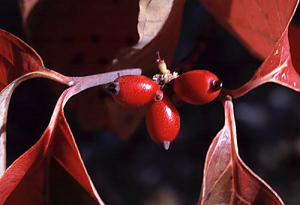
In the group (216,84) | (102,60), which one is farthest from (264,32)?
(102,60)

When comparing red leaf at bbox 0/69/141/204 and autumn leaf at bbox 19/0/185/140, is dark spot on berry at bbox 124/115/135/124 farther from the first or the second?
red leaf at bbox 0/69/141/204

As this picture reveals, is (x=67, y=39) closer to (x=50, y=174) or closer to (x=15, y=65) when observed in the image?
(x=15, y=65)

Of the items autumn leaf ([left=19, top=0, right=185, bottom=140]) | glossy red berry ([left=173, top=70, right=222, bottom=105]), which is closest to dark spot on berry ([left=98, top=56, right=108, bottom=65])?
autumn leaf ([left=19, top=0, right=185, bottom=140])

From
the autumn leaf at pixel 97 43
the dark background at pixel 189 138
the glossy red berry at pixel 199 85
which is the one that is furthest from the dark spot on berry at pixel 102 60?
the glossy red berry at pixel 199 85

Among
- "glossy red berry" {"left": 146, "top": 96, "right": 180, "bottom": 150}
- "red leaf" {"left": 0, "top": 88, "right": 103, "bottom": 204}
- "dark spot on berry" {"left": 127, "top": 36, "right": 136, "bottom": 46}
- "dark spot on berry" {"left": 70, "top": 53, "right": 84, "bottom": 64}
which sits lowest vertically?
"red leaf" {"left": 0, "top": 88, "right": 103, "bottom": 204}

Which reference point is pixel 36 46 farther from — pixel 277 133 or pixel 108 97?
pixel 277 133

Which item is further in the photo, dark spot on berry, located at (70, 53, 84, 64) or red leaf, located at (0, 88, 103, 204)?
dark spot on berry, located at (70, 53, 84, 64)

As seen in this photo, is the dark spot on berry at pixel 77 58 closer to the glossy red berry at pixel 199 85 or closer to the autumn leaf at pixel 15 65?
the autumn leaf at pixel 15 65
